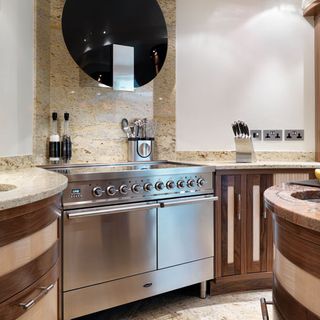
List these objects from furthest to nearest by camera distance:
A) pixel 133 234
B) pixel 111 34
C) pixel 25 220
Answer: pixel 111 34 → pixel 133 234 → pixel 25 220

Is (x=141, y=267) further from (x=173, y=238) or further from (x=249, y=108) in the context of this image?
(x=249, y=108)

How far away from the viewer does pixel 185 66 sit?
3.04 meters

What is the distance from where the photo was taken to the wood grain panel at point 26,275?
105 centimetres

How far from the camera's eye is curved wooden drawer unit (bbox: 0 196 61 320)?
1.05m

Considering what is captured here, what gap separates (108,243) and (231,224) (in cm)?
98

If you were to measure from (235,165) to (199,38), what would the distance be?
4.30 feet

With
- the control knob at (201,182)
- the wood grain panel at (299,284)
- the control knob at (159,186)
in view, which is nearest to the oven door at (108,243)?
the control knob at (159,186)

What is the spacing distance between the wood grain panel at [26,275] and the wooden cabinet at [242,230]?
4.68 ft

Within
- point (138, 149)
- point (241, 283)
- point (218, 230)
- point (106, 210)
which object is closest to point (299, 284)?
point (106, 210)

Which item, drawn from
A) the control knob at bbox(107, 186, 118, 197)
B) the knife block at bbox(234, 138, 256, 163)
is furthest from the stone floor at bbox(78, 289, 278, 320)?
the knife block at bbox(234, 138, 256, 163)

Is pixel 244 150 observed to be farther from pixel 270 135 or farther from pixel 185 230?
pixel 185 230

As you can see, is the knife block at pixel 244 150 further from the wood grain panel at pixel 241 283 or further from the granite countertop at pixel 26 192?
the granite countertop at pixel 26 192

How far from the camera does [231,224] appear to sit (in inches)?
98.6

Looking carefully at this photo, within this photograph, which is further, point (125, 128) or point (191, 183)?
point (125, 128)
